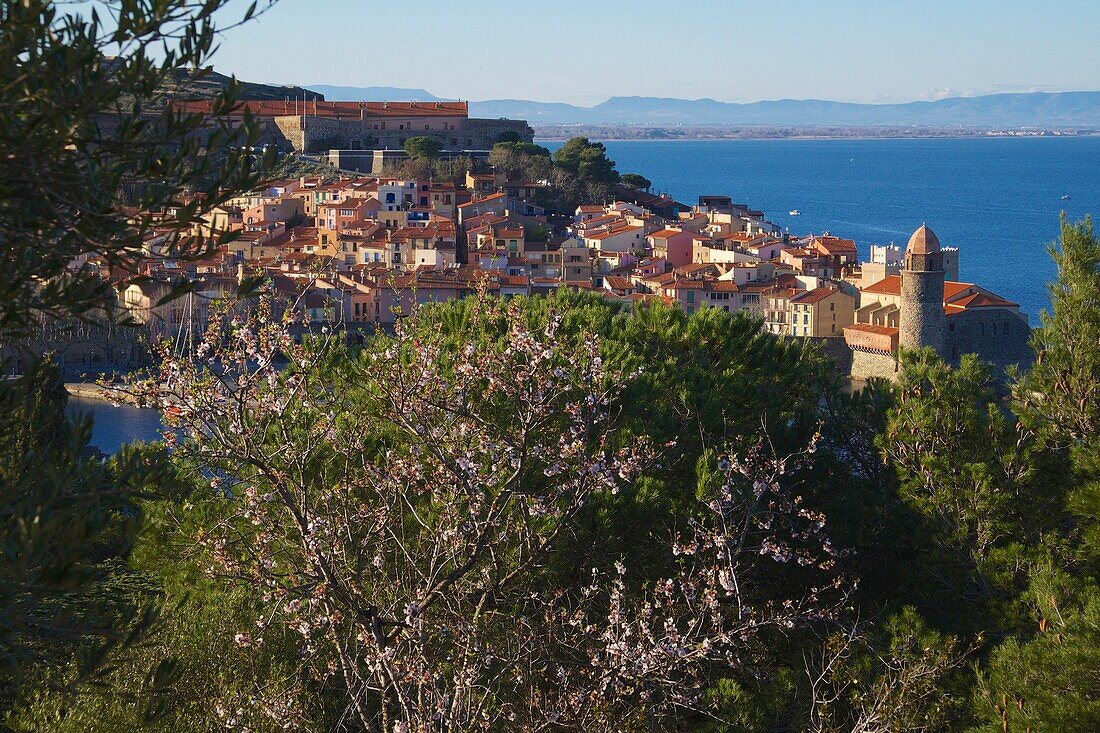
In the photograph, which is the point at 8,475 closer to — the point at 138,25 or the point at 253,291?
the point at 253,291

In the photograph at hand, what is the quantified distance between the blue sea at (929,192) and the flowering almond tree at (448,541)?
1639 cm

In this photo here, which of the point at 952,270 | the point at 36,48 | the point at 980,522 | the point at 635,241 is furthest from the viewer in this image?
the point at 635,241

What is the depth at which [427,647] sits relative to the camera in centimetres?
478

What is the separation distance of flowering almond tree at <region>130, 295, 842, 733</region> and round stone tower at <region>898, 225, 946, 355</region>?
22.0 metres

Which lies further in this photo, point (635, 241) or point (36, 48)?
point (635, 241)

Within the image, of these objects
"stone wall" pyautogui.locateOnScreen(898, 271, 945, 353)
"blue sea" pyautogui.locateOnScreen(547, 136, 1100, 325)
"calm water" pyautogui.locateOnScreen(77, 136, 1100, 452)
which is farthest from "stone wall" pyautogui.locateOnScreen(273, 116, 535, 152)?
"stone wall" pyautogui.locateOnScreen(898, 271, 945, 353)

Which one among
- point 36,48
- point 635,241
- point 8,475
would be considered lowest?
point 635,241

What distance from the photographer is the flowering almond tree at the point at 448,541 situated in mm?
4609

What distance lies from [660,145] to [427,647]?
186452 millimetres

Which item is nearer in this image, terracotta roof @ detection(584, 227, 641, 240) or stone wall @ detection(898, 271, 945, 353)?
stone wall @ detection(898, 271, 945, 353)

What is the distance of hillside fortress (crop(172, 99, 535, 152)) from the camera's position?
54656 millimetres

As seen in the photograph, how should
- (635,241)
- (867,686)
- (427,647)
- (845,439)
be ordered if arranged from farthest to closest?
(635,241)
(845,439)
(867,686)
(427,647)

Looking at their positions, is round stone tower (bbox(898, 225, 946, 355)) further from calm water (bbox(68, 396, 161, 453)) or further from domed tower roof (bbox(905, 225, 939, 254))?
calm water (bbox(68, 396, 161, 453))

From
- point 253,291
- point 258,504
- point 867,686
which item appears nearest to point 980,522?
point 867,686
